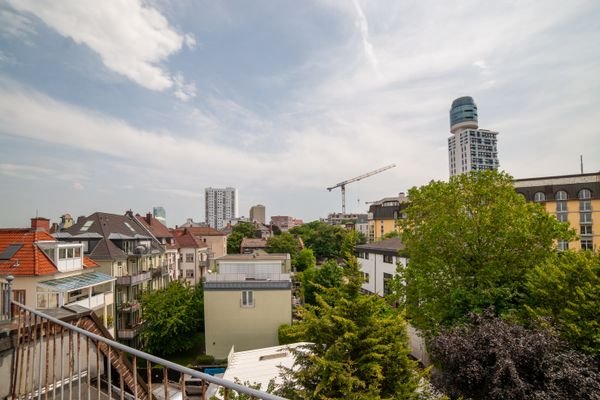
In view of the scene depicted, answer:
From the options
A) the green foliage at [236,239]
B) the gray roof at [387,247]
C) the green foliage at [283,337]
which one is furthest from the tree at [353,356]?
the green foliage at [236,239]

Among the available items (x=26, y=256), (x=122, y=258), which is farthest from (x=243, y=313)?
(x=26, y=256)

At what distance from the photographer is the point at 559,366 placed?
294 inches

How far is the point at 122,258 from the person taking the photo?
22.8 m

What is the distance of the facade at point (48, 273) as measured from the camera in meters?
14.5

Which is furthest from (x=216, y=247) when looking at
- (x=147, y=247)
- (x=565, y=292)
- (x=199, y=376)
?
(x=199, y=376)

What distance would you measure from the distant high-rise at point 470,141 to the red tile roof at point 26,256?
13233 centimetres

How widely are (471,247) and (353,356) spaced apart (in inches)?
325

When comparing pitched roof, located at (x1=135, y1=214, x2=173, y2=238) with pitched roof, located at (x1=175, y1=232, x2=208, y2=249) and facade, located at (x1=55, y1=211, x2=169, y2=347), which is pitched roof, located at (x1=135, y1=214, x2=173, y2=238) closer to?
pitched roof, located at (x1=175, y1=232, x2=208, y2=249)

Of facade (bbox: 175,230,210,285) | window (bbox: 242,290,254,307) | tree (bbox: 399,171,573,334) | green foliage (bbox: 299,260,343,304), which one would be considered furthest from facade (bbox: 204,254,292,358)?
facade (bbox: 175,230,210,285)

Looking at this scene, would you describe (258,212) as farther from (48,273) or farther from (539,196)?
(48,273)

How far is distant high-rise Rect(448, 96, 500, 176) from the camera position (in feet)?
404

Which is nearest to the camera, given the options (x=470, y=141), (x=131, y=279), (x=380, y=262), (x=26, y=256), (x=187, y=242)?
(x=26, y=256)

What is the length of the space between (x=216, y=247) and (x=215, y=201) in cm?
14905

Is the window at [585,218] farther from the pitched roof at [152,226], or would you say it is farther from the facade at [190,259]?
the pitched roof at [152,226]
